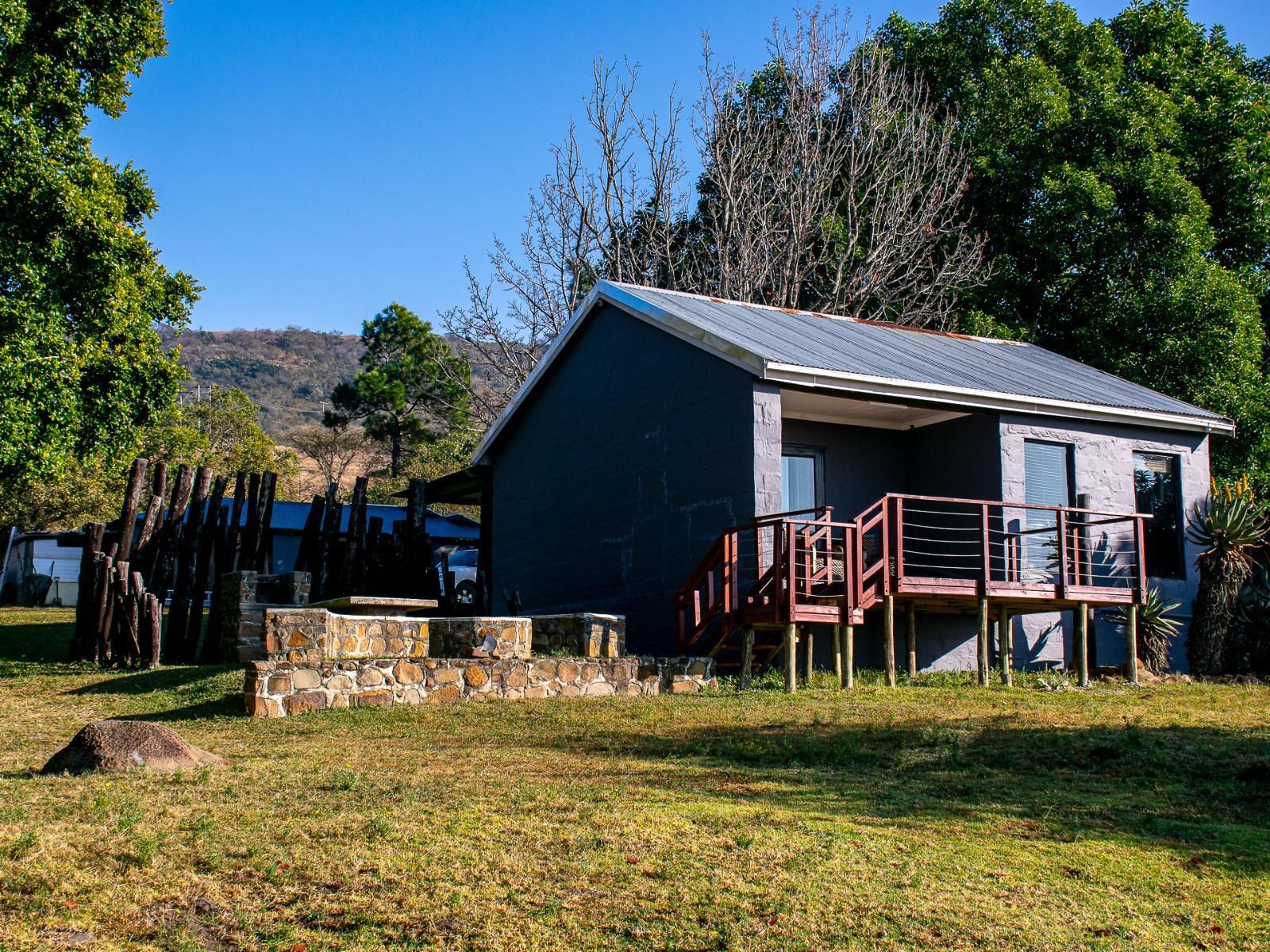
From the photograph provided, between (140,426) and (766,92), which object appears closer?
(140,426)

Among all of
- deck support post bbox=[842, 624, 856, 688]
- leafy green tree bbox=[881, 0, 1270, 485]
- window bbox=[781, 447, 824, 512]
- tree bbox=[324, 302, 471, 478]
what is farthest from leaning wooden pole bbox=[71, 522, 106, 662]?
tree bbox=[324, 302, 471, 478]

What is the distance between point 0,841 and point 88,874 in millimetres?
779

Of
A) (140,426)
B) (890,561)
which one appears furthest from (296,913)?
(140,426)

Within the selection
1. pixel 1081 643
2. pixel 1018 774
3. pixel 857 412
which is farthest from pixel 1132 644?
pixel 1018 774

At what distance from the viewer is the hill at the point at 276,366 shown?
316 ft

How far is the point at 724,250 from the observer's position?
101ft

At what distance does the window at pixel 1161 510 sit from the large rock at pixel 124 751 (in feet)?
46.2

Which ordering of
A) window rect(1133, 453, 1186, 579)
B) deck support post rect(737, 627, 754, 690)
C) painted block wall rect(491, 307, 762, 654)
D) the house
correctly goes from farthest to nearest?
window rect(1133, 453, 1186, 579), painted block wall rect(491, 307, 762, 654), the house, deck support post rect(737, 627, 754, 690)

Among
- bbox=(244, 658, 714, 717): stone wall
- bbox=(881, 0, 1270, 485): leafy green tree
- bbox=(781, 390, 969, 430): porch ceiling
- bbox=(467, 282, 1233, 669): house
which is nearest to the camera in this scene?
bbox=(244, 658, 714, 717): stone wall

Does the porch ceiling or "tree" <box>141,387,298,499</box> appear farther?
"tree" <box>141,387,298,499</box>

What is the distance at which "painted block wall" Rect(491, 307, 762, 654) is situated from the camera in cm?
1622

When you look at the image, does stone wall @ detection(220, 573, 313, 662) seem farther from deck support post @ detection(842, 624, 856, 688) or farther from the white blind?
the white blind

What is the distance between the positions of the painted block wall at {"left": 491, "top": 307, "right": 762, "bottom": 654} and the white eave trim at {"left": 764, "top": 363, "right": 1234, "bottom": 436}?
633mm

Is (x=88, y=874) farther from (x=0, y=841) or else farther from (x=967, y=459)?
(x=967, y=459)
